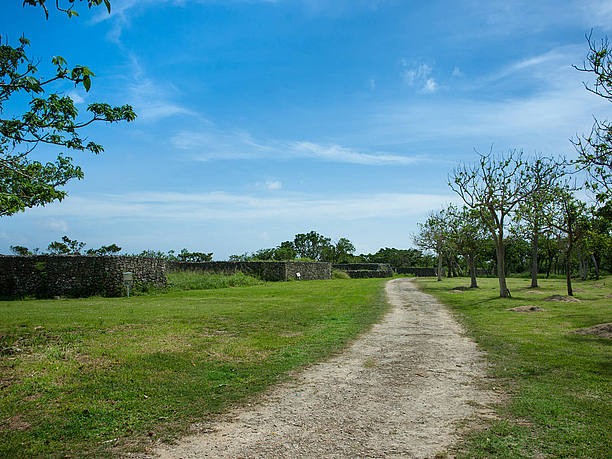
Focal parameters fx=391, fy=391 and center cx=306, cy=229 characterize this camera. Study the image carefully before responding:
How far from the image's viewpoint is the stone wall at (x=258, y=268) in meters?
32.9

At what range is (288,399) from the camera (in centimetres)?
565

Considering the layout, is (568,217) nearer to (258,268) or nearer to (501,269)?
(501,269)

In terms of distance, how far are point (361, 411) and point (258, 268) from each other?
3097 cm

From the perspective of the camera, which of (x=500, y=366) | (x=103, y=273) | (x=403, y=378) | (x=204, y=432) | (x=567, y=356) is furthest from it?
(x=103, y=273)

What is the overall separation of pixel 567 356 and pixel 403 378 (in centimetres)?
394

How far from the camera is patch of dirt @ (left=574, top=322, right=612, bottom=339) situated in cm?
994

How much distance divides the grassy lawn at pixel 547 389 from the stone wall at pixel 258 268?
79.6 feet

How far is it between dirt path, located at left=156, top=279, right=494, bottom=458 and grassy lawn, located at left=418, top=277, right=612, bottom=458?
1.45 ft

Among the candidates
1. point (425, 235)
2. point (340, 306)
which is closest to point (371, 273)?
point (425, 235)

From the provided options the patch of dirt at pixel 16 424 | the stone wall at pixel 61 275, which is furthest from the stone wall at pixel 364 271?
the patch of dirt at pixel 16 424

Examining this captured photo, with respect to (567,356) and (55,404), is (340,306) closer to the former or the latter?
(567,356)

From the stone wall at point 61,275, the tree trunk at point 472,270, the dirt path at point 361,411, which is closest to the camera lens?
the dirt path at point 361,411

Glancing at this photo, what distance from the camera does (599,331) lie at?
33.5ft

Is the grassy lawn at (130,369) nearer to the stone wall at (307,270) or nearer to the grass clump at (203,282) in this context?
the grass clump at (203,282)
